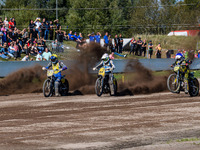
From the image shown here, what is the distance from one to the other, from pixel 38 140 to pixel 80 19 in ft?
193

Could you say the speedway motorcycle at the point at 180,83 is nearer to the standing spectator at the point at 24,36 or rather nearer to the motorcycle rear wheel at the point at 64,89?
the motorcycle rear wheel at the point at 64,89

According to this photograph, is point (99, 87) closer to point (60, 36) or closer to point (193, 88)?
point (193, 88)

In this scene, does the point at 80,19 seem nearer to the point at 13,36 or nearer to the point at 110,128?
the point at 13,36

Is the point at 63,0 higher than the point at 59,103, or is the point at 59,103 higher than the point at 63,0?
the point at 63,0

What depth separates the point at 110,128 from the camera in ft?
30.5

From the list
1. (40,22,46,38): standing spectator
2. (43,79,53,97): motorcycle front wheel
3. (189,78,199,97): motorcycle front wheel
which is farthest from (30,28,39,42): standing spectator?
(189,78,199,97): motorcycle front wheel

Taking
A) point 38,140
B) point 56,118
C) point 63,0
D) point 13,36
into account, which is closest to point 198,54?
point 13,36

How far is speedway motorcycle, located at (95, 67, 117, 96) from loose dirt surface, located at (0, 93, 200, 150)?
0.97 metres

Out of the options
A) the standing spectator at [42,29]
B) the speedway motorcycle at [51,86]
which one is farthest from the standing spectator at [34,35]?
the speedway motorcycle at [51,86]

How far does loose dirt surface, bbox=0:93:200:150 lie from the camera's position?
7.73m

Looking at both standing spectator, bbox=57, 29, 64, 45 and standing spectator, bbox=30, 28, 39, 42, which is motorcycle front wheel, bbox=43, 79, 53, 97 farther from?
standing spectator, bbox=57, 29, 64, 45

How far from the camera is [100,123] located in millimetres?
9984

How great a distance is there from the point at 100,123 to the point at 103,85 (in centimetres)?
638

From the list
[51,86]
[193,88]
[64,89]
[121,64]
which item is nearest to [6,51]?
[121,64]
